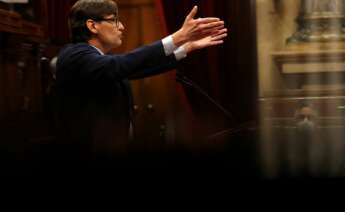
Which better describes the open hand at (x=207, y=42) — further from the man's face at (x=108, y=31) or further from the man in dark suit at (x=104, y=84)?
the man's face at (x=108, y=31)

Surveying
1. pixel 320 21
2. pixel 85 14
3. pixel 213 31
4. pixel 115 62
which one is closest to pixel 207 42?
pixel 213 31

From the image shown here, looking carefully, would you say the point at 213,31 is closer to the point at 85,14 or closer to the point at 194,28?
the point at 194,28

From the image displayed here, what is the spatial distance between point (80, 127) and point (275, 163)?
0.48 metres

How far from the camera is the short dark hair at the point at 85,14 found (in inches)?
53.8

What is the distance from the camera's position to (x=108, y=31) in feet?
4.50

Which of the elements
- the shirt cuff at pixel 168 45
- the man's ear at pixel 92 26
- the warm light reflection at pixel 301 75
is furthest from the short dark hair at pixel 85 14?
the warm light reflection at pixel 301 75

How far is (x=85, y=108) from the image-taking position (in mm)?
1294

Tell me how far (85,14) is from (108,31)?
75 millimetres

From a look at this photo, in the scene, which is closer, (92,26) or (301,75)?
(92,26)

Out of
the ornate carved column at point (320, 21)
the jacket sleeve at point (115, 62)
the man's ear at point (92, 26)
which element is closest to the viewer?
the jacket sleeve at point (115, 62)

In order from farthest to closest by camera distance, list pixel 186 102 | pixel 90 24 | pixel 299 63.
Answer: pixel 186 102 → pixel 299 63 → pixel 90 24

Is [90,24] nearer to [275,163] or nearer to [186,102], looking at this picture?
[275,163]

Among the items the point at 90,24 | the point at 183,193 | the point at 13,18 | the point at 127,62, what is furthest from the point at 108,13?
the point at 13,18

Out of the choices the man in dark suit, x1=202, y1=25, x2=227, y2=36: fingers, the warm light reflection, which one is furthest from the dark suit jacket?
the warm light reflection
